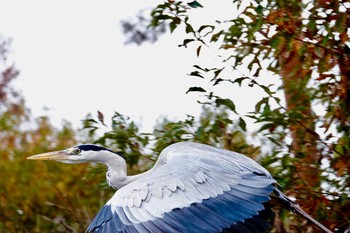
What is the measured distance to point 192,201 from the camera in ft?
14.9

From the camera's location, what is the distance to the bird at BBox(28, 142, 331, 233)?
4484 millimetres

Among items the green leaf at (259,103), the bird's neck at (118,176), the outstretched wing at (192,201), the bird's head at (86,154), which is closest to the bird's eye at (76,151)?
the bird's head at (86,154)

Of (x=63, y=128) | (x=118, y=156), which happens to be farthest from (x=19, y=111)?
(x=118, y=156)

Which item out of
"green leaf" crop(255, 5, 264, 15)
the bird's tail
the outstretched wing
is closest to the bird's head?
the outstretched wing

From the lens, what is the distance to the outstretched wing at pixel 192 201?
4.48 metres

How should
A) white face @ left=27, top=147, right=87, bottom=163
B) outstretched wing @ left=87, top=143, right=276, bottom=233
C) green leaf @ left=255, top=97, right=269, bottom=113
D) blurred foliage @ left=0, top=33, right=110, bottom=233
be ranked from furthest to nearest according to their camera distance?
blurred foliage @ left=0, top=33, right=110, bottom=233 → white face @ left=27, top=147, right=87, bottom=163 → green leaf @ left=255, top=97, right=269, bottom=113 → outstretched wing @ left=87, top=143, right=276, bottom=233

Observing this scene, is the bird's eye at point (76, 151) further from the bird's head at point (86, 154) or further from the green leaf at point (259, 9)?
the green leaf at point (259, 9)

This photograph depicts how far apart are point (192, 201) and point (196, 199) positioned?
2 cm

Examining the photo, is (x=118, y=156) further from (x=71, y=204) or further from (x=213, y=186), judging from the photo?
(x=71, y=204)

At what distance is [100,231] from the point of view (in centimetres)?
459

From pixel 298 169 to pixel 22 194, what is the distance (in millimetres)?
3119

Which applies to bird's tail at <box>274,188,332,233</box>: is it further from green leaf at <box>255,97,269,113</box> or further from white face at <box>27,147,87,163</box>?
white face at <box>27,147,87,163</box>

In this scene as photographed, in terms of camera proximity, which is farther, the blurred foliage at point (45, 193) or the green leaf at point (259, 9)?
the blurred foliage at point (45, 193)

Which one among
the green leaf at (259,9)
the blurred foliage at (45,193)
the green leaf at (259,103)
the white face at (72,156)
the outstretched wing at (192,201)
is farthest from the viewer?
the blurred foliage at (45,193)
